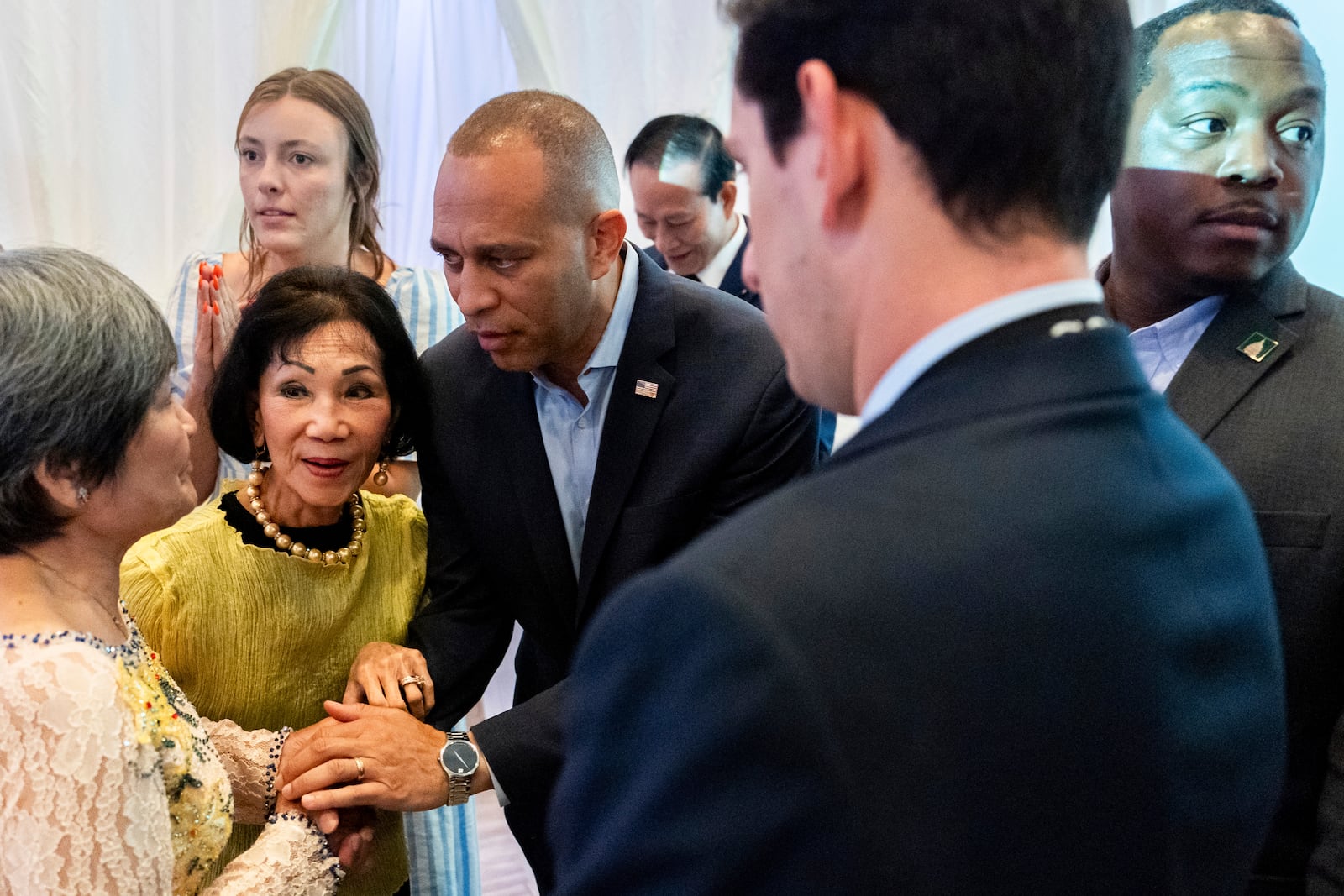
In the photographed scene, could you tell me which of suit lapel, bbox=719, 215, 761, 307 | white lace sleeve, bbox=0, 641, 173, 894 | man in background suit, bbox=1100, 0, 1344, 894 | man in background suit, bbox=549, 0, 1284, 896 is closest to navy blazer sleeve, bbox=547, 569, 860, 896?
man in background suit, bbox=549, 0, 1284, 896

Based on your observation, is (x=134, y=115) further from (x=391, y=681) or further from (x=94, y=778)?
(x=94, y=778)

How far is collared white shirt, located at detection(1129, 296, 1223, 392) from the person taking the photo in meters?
1.68

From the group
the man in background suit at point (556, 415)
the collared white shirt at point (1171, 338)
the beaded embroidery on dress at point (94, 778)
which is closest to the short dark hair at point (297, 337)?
the man in background suit at point (556, 415)

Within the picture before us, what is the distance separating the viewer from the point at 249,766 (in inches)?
68.7

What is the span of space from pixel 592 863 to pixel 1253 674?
0.45 meters

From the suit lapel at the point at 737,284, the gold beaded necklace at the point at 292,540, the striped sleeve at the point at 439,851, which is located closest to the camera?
the gold beaded necklace at the point at 292,540

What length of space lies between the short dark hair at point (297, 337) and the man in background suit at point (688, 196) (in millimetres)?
2117

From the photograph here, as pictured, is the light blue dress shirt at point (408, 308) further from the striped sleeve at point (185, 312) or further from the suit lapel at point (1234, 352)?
the suit lapel at point (1234, 352)

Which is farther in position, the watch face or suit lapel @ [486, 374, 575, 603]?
suit lapel @ [486, 374, 575, 603]

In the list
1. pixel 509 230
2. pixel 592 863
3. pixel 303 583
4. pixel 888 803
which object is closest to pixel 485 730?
pixel 303 583

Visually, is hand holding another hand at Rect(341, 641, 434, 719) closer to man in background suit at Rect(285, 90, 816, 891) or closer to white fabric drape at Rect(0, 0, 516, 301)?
man in background suit at Rect(285, 90, 816, 891)

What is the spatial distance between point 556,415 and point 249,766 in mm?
756

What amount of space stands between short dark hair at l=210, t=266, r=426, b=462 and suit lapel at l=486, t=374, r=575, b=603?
17 centimetres

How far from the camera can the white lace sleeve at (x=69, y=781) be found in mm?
1235
